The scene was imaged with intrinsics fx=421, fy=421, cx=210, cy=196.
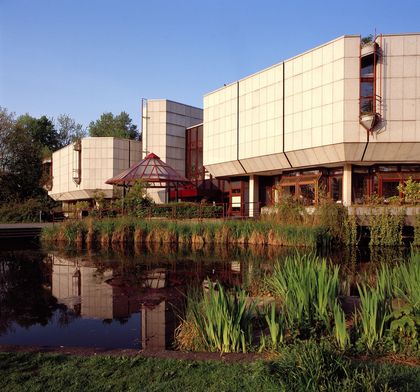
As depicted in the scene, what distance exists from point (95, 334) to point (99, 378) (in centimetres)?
298

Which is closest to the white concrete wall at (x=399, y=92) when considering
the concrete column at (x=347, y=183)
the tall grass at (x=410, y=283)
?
the concrete column at (x=347, y=183)

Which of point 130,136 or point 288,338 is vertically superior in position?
point 130,136

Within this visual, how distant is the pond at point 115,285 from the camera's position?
23.0ft

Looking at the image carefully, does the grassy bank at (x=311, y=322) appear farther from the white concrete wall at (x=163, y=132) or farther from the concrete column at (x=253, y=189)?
the white concrete wall at (x=163, y=132)

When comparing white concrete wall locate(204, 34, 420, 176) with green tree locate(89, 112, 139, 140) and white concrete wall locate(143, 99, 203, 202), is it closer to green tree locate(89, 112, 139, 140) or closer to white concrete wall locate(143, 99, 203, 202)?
white concrete wall locate(143, 99, 203, 202)

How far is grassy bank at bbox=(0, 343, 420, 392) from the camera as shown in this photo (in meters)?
3.58

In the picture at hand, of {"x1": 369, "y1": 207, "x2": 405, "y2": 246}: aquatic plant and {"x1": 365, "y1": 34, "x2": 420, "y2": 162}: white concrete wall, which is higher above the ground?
{"x1": 365, "y1": 34, "x2": 420, "y2": 162}: white concrete wall

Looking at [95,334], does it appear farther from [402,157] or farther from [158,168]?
[158,168]

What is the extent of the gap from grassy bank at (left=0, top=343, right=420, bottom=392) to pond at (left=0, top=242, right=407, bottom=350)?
166 cm

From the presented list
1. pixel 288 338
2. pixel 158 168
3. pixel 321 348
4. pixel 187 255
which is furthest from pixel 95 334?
pixel 158 168

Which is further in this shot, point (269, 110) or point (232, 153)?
point (232, 153)

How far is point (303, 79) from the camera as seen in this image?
95.0 ft

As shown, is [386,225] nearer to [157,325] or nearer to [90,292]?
[90,292]

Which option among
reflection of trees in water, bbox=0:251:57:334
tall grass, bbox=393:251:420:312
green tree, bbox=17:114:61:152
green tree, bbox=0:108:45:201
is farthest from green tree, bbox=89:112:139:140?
tall grass, bbox=393:251:420:312
